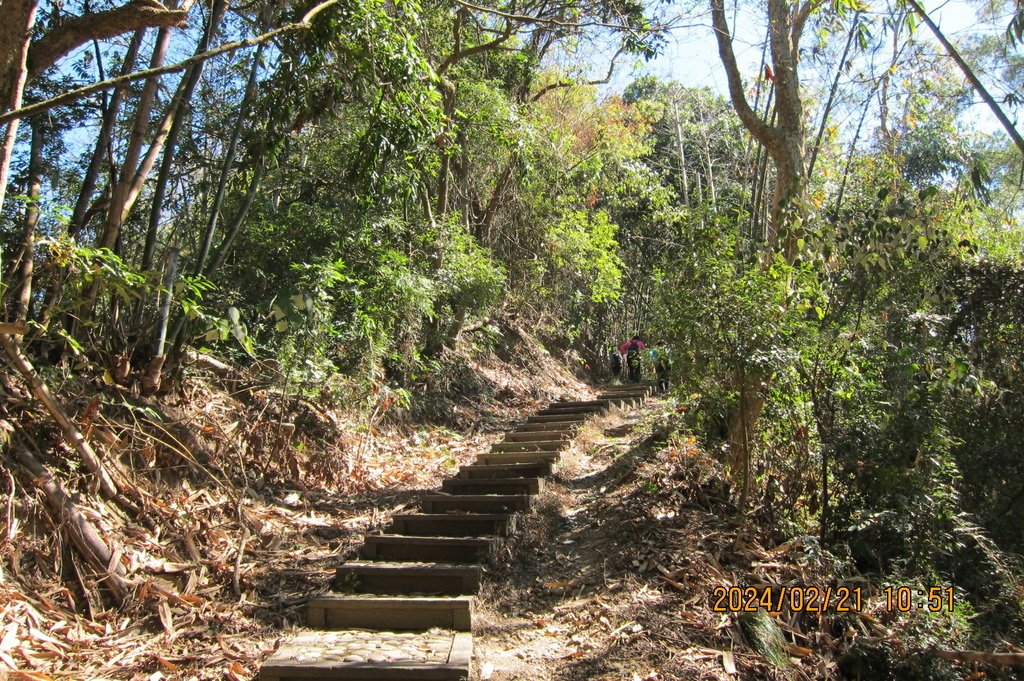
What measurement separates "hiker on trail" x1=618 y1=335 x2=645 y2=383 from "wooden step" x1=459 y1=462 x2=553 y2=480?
8.90 metres

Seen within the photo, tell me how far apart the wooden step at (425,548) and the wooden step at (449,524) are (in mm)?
377

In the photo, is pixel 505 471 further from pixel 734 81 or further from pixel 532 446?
pixel 734 81

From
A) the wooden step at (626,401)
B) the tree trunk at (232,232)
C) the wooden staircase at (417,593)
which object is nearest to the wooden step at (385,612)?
the wooden staircase at (417,593)

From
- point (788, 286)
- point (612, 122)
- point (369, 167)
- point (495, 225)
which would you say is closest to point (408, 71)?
point (369, 167)

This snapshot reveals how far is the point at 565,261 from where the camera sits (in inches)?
634

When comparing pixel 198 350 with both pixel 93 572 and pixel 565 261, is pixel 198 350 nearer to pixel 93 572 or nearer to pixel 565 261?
pixel 93 572

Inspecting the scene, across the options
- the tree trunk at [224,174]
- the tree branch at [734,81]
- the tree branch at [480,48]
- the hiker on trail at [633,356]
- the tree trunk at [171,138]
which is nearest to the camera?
the tree trunk at [171,138]

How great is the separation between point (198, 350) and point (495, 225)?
8.94m

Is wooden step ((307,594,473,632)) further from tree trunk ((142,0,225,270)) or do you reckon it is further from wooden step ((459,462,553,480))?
tree trunk ((142,0,225,270))

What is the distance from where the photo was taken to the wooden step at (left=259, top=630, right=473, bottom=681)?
462 centimetres

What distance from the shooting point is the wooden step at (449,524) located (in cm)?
691

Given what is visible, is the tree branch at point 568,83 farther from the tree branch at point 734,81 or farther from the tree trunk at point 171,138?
the tree trunk at point 171,138
